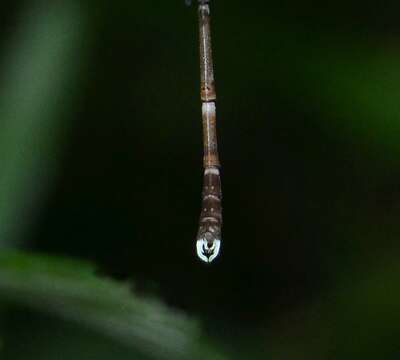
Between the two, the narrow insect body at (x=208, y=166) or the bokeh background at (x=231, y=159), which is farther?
the bokeh background at (x=231, y=159)

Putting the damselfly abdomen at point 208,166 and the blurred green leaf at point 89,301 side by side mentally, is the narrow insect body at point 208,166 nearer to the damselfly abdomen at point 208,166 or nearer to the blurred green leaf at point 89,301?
the damselfly abdomen at point 208,166

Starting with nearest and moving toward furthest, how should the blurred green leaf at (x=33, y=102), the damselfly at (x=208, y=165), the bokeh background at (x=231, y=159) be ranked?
the damselfly at (x=208, y=165)
the blurred green leaf at (x=33, y=102)
the bokeh background at (x=231, y=159)

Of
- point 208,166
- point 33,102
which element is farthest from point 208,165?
point 33,102

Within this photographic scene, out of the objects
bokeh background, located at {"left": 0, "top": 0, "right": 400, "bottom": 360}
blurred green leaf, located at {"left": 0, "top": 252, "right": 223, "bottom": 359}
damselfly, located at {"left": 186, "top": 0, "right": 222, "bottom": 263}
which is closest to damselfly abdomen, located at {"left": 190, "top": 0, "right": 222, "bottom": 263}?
damselfly, located at {"left": 186, "top": 0, "right": 222, "bottom": 263}

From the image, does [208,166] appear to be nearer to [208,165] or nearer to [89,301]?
[208,165]

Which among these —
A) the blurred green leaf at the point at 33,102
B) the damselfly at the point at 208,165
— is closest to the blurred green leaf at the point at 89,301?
the damselfly at the point at 208,165

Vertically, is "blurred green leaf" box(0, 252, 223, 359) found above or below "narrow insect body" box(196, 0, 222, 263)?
below

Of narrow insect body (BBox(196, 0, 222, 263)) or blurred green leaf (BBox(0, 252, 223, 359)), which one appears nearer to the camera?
blurred green leaf (BBox(0, 252, 223, 359))

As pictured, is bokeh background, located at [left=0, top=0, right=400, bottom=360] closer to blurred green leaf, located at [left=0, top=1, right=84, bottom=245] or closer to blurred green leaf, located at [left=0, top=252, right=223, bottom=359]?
blurred green leaf, located at [left=0, top=1, right=84, bottom=245]
